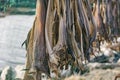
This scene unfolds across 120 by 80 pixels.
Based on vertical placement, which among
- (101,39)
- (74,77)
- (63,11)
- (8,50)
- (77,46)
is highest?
(63,11)

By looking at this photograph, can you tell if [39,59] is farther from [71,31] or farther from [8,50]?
[8,50]

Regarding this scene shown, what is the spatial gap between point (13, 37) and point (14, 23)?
2087 millimetres

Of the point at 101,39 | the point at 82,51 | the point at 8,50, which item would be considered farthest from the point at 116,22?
the point at 8,50

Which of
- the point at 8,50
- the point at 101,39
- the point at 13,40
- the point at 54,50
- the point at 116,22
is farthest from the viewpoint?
the point at 13,40

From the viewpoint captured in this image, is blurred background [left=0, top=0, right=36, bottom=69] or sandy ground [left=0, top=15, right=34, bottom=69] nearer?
sandy ground [left=0, top=15, right=34, bottom=69]

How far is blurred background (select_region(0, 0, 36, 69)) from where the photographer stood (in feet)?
40.0

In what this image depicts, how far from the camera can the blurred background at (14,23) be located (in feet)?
40.0

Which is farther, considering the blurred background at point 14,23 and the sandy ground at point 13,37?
the blurred background at point 14,23

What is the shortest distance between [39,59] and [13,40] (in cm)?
1029

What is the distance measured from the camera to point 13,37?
13508 mm

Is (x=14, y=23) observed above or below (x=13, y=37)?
above

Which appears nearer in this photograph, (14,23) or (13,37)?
(13,37)

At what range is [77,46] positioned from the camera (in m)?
3.28

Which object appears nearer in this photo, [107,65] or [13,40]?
[107,65]
